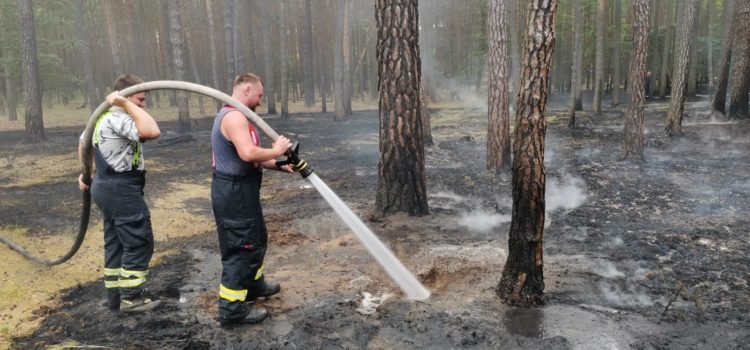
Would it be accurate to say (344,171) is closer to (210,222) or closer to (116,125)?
(210,222)

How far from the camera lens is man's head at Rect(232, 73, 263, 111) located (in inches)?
152

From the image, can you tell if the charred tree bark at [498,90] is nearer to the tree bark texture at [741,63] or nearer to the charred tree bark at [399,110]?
the charred tree bark at [399,110]

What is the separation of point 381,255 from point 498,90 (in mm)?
5852

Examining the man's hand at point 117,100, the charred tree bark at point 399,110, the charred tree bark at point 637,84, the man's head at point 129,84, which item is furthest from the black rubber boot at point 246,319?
the charred tree bark at point 637,84

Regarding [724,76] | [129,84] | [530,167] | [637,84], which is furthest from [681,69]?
[129,84]

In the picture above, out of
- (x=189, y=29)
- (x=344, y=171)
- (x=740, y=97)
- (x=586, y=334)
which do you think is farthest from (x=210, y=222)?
(x=189, y=29)

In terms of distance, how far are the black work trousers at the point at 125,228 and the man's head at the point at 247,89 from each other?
125 cm

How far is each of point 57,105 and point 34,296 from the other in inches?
1332

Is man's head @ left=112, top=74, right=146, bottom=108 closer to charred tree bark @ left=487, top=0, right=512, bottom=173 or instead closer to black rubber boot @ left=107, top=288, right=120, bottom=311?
black rubber boot @ left=107, top=288, right=120, bottom=311

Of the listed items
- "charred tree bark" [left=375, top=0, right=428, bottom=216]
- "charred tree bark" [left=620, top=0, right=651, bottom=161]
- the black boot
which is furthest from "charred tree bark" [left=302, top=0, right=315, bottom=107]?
the black boot

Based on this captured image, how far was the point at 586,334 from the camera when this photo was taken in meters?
3.60

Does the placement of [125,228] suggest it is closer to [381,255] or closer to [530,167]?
[381,255]

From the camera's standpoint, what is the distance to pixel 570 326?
146 inches

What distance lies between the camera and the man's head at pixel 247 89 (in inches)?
152
